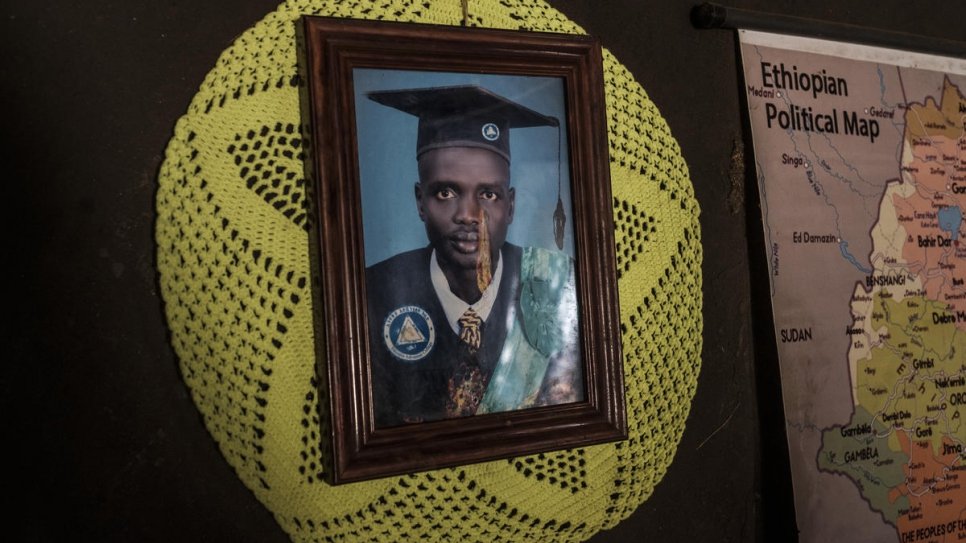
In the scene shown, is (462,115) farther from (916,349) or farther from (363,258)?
(916,349)

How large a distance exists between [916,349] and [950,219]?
220 millimetres

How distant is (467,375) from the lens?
83 centimetres

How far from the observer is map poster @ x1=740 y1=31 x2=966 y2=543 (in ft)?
3.56

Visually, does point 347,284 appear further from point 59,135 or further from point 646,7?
point 646,7

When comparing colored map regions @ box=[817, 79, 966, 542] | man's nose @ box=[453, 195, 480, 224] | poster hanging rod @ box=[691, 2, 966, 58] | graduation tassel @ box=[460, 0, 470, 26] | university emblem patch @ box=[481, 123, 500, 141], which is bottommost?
colored map regions @ box=[817, 79, 966, 542]

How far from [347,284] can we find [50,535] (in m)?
0.34

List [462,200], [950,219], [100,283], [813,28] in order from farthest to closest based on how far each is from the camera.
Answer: [950,219] → [813,28] → [462,200] → [100,283]

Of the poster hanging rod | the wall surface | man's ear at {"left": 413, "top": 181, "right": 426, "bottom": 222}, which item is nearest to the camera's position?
the wall surface

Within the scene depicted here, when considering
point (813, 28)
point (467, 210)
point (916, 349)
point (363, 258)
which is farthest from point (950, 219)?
point (363, 258)

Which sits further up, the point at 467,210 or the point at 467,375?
the point at 467,210

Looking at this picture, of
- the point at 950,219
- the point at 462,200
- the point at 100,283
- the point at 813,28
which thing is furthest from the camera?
the point at 950,219

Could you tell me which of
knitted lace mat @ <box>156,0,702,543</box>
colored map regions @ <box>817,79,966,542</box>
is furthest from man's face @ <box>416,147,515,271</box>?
colored map regions @ <box>817,79,966,542</box>

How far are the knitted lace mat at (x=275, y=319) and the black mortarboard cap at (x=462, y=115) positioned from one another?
3.5 inches

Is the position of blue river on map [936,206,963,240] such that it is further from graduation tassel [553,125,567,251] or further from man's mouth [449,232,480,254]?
man's mouth [449,232,480,254]
